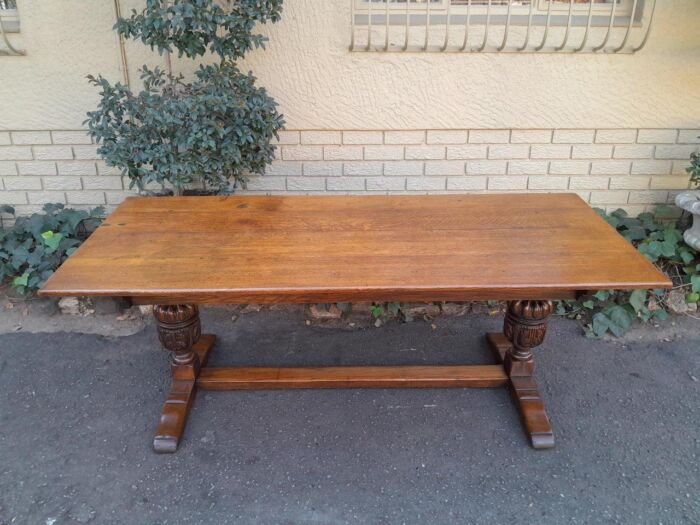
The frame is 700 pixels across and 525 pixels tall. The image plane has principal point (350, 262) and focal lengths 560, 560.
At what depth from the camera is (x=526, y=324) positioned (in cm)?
230

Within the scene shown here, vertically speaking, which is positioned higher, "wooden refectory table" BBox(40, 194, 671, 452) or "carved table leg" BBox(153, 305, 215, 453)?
"wooden refectory table" BBox(40, 194, 671, 452)

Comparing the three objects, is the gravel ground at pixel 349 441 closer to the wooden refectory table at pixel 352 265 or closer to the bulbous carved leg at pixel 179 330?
the wooden refectory table at pixel 352 265

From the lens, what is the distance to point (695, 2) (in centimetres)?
296

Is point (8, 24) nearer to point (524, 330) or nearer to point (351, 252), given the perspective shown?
point (351, 252)

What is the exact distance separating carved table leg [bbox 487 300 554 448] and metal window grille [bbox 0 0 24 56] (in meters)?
2.91

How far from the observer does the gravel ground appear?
1.95 meters

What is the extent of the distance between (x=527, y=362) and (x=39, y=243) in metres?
2.72

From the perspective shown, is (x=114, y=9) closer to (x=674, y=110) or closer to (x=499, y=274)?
(x=499, y=274)

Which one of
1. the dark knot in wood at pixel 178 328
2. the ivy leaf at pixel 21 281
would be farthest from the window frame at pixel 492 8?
the ivy leaf at pixel 21 281

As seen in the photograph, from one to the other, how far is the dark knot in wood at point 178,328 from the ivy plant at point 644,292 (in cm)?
199

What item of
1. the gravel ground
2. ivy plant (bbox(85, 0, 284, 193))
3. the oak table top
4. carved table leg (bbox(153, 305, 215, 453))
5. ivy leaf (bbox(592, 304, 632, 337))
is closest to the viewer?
the oak table top

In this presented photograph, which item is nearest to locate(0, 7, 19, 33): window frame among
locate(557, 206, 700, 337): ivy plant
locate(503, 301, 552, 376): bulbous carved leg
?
locate(503, 301, 552, 376): bulbous carved leg

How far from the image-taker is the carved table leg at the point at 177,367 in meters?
2.21

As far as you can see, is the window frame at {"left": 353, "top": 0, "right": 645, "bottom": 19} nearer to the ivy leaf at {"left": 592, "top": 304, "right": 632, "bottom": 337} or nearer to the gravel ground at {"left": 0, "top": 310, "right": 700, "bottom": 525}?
the ivy leaf at {"left": 592, "top": 304, "right": 632, "bottom": 337}
